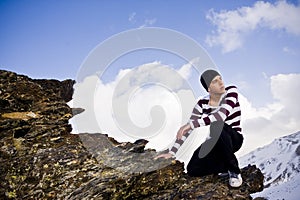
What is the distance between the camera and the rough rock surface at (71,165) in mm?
9906

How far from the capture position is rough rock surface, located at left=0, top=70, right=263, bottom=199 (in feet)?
32.5

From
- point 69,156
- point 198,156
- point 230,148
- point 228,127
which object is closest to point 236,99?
point 228,127

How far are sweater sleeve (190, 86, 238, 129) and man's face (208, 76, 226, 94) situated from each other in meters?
0.24

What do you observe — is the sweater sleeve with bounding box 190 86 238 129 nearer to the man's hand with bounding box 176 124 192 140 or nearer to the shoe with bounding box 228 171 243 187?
the man's hand with bounding box 176 124 192 140

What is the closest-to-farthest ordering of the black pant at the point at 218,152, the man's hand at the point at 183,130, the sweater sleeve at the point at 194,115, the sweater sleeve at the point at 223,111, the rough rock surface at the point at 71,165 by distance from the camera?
1. the sweater sleeve at the point at 223,111
2. the black pant at the point at 218,152
3. the rough rock surface at the point at 71,165
4. the man's hand at the point at 183,130
5. the sweater sleeve at the point at 194,115

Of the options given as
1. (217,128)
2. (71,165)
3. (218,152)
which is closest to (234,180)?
(218,152)

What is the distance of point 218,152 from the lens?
976 cm

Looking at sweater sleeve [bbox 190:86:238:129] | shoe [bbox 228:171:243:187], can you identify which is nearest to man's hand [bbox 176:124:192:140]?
sweater sleeve [bbox 190:86:238:129]

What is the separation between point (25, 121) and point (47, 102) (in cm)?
155

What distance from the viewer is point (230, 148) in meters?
9.44

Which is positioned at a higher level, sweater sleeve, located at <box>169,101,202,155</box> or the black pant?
sweater sleeve, located at <box>169,101,202,155</box>

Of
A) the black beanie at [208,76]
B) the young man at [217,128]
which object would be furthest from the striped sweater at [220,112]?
the black beanie at [208,76]

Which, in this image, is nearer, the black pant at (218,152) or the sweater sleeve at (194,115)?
the black pant at (218,152)

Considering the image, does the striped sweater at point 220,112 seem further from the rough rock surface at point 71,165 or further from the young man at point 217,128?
the rough rock surface at point 71,165
